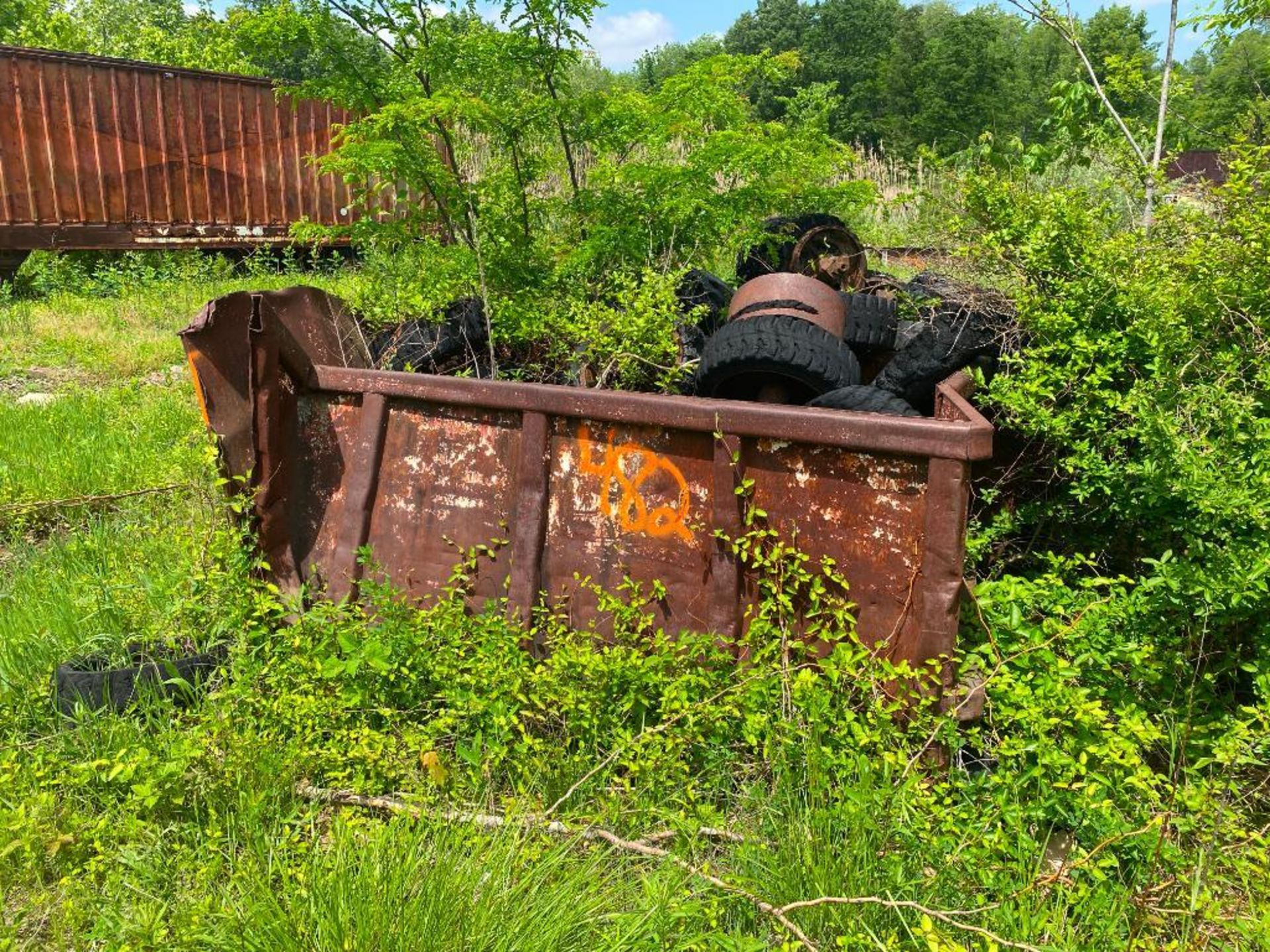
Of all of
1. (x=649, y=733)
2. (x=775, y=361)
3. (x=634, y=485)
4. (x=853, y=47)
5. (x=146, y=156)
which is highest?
(x=853, y=47)

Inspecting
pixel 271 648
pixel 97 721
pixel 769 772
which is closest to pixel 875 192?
pixel 769 772

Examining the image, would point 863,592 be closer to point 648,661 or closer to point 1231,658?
point 648,661

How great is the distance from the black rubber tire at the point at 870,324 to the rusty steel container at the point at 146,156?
851 cm

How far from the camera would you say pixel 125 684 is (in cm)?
318

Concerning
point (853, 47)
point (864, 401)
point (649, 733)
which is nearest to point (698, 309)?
point (864, 401)

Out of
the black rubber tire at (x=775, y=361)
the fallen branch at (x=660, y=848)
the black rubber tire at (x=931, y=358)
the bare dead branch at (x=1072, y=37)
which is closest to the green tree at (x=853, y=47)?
the bare dead branch at (x=1072, y=37)

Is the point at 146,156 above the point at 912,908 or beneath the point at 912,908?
above

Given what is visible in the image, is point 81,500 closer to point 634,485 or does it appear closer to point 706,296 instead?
point 634,485

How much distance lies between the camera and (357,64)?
16.4ft

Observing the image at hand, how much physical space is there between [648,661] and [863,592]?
741 millimetres

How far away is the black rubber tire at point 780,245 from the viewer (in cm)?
558

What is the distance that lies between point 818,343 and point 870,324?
1.11m

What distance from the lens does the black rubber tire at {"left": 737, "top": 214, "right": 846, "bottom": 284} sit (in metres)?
5.58

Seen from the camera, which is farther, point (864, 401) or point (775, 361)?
point (775, 361)
